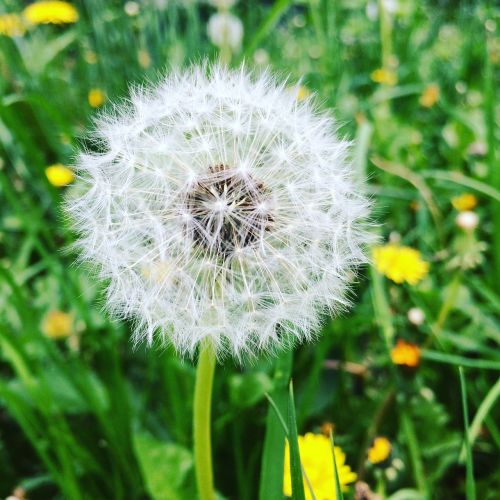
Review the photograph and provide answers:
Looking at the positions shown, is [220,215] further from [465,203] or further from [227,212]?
[465,203]

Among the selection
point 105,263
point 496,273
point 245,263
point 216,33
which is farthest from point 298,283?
point 216,33

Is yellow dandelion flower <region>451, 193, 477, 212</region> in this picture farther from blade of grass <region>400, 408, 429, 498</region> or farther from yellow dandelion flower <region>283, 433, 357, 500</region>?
yellow dandelion flower <region>283, 433, 357, 500</region>

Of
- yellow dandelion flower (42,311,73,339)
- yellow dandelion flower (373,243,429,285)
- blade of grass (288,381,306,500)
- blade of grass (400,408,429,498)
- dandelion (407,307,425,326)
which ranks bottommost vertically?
blade of grass (400,408,429,498)

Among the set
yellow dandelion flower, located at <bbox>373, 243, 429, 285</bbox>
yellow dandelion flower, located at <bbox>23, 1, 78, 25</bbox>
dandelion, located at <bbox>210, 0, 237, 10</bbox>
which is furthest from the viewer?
yellow dandelion flower, located at <bbox>23, 1, 78, 25</bbox>

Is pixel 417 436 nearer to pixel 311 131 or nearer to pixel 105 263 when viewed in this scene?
pixel 311 131

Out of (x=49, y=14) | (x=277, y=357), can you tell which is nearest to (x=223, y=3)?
(x=49, y=14)

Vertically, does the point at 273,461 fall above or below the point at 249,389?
above

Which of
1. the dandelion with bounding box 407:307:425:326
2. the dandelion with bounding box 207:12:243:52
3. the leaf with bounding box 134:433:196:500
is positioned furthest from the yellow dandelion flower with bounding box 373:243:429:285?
the dandelion with bounding box 207:12:243:52

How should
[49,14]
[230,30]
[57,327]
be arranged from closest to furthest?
1. [57,327]
2. [49,14]
3. [230,30]
